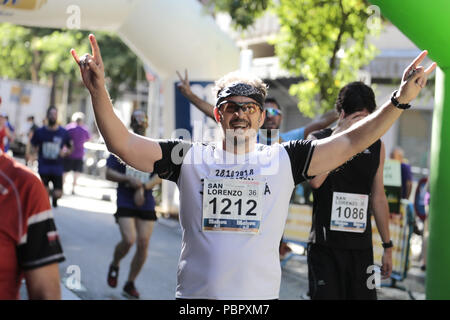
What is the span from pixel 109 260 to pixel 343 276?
5.08m

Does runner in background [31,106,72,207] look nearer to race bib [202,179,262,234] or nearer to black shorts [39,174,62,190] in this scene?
black shorts [39,174,62,190]

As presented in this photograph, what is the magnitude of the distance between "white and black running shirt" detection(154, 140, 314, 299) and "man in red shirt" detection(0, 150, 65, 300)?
0.76 m

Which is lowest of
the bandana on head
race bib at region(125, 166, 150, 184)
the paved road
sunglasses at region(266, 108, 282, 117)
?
the paved road

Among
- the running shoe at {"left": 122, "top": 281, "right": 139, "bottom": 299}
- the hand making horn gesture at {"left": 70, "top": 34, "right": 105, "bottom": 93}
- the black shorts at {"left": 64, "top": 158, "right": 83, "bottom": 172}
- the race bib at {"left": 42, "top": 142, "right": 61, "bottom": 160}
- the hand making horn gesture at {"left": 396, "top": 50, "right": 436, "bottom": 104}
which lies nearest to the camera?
the hand making horn gesture at {"left": 70, "top": 34, "right": 105, "bottom": 93}

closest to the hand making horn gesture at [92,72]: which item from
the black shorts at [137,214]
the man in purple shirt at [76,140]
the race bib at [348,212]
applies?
the race bib at [348,212]

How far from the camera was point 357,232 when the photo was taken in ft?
13.8

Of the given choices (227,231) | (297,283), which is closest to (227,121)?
(227,231)

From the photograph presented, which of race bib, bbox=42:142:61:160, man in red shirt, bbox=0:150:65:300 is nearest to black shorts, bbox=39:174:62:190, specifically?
race bib, bbox=42:142:61:160

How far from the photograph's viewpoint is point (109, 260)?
8.61 m


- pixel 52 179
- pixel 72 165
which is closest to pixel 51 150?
pixel 52 179

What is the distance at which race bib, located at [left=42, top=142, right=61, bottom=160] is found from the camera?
11.3 m

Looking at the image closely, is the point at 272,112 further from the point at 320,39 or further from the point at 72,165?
the point at 72,165

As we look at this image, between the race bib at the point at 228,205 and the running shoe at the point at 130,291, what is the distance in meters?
3.92
